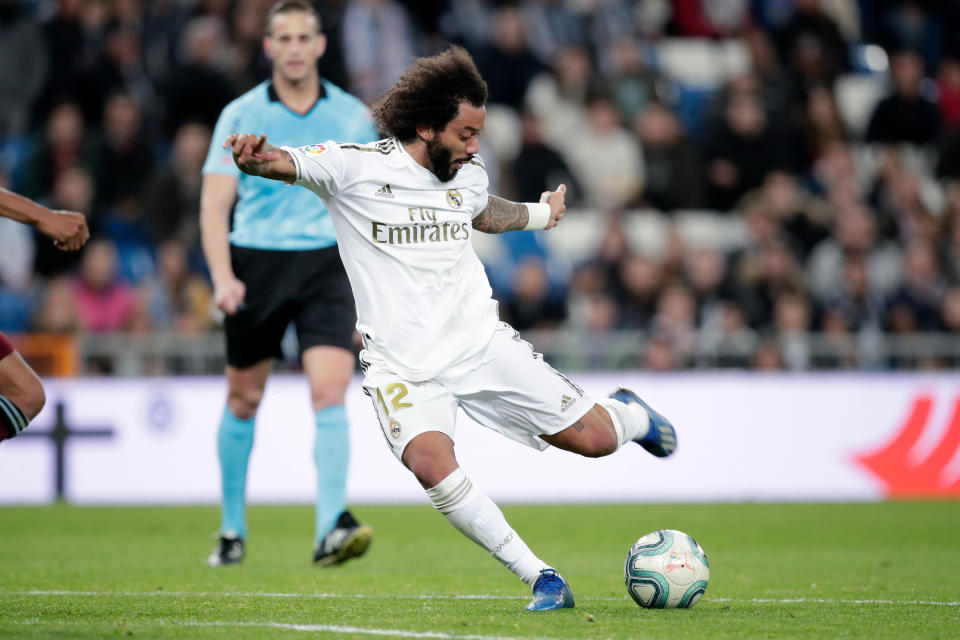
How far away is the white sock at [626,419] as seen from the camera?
6.18 m

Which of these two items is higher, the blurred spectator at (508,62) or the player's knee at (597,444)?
the blurred spectator at (508,62)

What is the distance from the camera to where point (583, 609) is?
5621 mm

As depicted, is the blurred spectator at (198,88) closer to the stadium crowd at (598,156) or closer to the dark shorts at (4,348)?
the stadium crowd at (598,156)

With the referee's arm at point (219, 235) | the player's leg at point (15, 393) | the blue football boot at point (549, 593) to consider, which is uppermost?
the referee's arm at point (219, 235)

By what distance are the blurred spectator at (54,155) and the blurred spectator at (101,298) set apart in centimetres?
128

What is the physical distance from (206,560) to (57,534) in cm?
209

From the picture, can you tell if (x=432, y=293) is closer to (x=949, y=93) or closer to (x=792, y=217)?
(x=792, y=217)

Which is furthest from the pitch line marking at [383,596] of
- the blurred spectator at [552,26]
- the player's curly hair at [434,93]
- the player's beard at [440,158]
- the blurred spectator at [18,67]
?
the blurred spectator at [552,26]

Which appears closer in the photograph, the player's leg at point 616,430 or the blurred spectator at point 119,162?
the player's leg at point 616,430

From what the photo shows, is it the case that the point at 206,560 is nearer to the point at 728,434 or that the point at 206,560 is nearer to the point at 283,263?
the point at 283,263

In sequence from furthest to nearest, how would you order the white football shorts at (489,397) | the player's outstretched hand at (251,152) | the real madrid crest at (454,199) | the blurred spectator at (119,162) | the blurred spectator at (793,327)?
1. the blurred spectator at (119,162)
2. the blurred spectator at (793,327)
3. the real madrid crest at (454,199)
4. the white football shorts at (489,397)
5. the player's outstretched hand at (251,152)

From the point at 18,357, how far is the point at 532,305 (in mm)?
8141

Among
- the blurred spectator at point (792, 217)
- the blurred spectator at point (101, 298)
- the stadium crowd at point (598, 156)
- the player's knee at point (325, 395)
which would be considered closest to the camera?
the player's knee at point (325, 395)

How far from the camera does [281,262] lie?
304 inches
